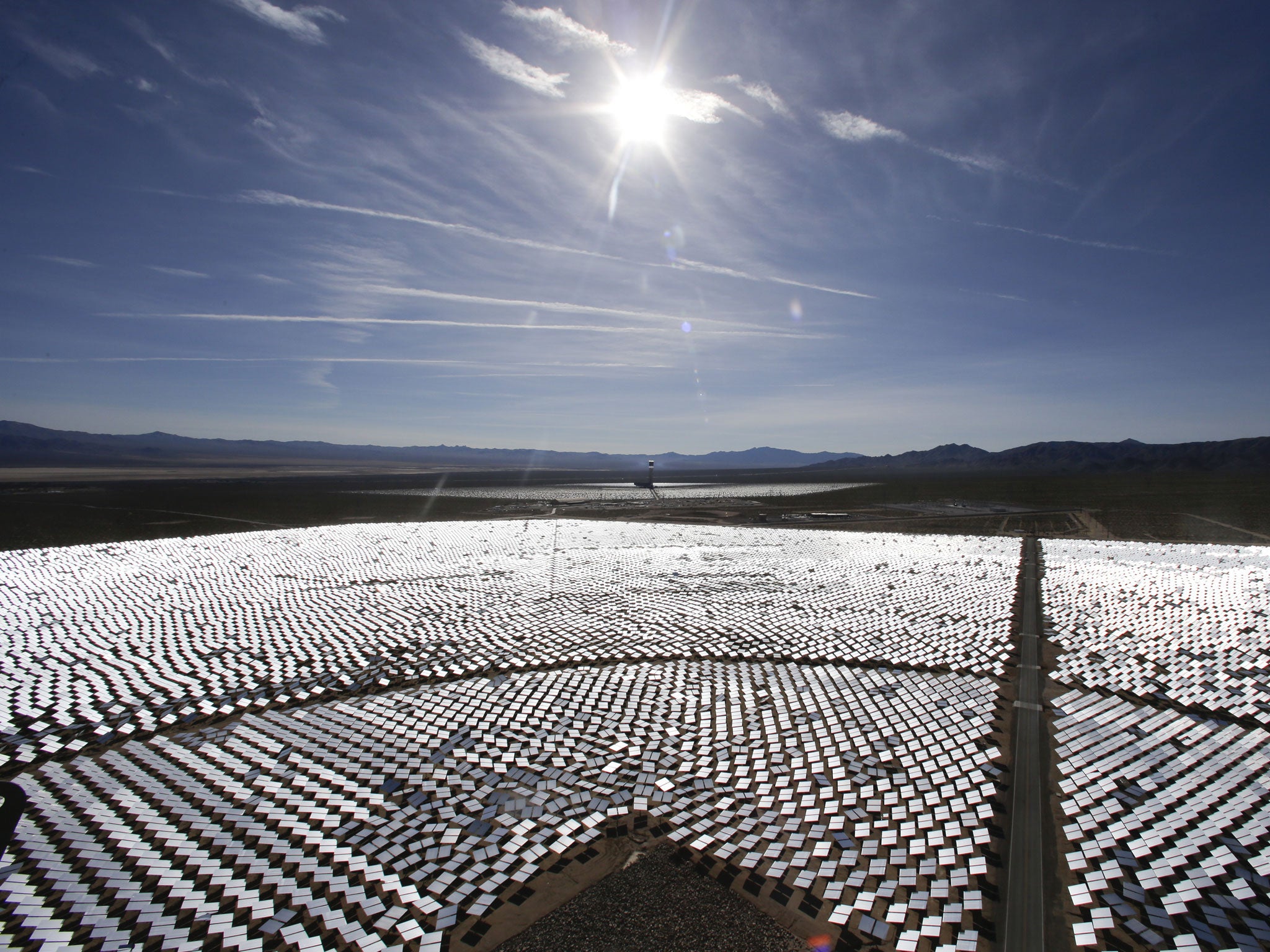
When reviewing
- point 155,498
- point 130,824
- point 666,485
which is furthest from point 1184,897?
point 666,485

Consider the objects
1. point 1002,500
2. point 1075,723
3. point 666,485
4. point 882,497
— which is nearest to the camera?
point 1075,723

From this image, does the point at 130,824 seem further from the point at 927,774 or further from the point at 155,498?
the point at 155,498

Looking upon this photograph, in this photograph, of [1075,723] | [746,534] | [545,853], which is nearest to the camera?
[545,853]

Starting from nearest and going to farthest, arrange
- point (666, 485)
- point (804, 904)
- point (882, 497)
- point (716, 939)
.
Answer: point (716, 939) < point (804, 904) < point (882, 497) < point (666, 485)

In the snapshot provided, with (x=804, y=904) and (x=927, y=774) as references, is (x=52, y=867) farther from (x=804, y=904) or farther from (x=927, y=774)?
(x=927, y=774)

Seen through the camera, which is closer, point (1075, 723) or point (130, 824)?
point (130, 824)

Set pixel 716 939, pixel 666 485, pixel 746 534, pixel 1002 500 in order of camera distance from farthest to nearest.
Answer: pixel 666 485 < pixel 1002 500 < pixel 746 534 < pixel 716 939

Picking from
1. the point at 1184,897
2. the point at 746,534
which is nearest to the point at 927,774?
the point at 1184,897
